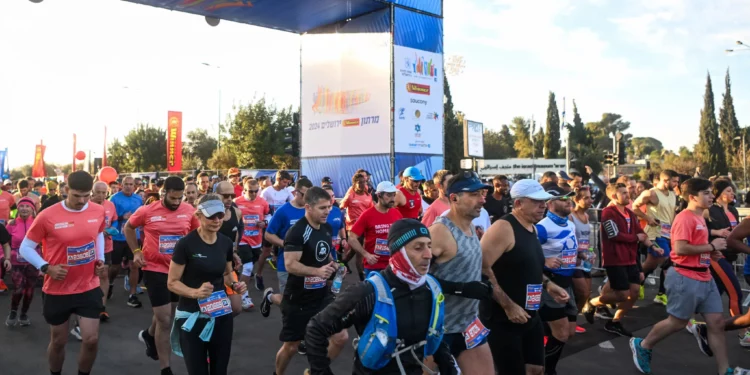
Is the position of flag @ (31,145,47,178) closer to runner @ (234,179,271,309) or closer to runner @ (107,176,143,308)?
runner @ (107,176,143,308)

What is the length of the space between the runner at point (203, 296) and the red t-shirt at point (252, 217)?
5.32 m

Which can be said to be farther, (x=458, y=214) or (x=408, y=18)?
(x=408, y=18)

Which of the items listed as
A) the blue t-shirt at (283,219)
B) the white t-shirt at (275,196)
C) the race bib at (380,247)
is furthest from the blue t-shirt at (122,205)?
the race bib at (380,247)

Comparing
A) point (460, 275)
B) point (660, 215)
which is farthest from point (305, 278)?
point (660, 215)

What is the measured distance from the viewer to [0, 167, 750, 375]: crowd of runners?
2988 mm

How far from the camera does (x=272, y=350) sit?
6750 mm

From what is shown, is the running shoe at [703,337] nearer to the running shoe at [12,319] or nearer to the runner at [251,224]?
the runner at [251,224]

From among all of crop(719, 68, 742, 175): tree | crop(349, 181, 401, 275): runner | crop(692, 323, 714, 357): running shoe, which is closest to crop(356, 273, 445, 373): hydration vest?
crop(349, 181, 401, 275): runner

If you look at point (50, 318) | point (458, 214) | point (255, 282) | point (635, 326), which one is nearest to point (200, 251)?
point (50, 318)

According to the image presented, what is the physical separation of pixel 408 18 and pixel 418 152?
449cm

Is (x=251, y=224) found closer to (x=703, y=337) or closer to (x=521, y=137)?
(x=703, y=337)

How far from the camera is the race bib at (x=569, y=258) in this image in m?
6.02

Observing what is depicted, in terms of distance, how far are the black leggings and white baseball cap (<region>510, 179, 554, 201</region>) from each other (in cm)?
244

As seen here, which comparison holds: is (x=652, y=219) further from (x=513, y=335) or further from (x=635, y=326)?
(x=513, y=335)
